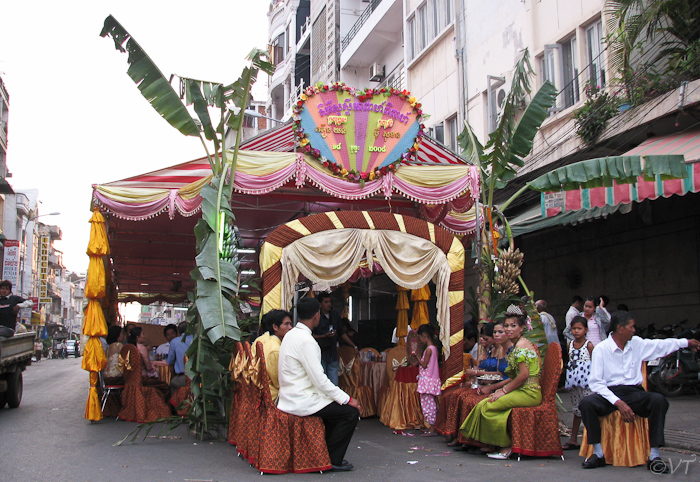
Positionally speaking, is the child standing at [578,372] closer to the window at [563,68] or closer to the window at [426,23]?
the window at [563,68]

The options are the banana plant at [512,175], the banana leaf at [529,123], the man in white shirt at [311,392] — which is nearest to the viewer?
the man in white shirt at [311,392]

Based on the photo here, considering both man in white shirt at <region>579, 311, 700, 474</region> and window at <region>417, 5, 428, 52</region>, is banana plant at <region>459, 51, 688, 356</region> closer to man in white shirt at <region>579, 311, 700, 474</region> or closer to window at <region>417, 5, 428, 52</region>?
man in white shirt at <region>579, 311, 700, 474</region>

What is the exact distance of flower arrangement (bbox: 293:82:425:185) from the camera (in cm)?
978

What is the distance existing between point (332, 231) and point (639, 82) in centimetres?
636

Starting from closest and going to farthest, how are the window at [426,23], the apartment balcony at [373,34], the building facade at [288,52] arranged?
the window at [426,23], the apartment balcony at [373,34], the building facade at [288,52]

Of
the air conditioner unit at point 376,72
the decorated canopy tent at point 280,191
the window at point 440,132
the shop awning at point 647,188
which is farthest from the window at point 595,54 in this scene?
the air conditioner unit at point 376,72

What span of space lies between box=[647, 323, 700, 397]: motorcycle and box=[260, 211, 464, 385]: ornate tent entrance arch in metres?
3.59

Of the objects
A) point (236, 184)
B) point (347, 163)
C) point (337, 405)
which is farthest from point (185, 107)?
point (337, 405)

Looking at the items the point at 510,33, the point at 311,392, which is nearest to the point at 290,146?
the point at 311,392

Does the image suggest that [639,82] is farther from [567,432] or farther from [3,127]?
[3,127]

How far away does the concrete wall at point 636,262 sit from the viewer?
11.3 meters

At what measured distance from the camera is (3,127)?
38250 mm

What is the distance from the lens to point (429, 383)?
8922 mm

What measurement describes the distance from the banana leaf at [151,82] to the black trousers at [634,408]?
6326 mm
